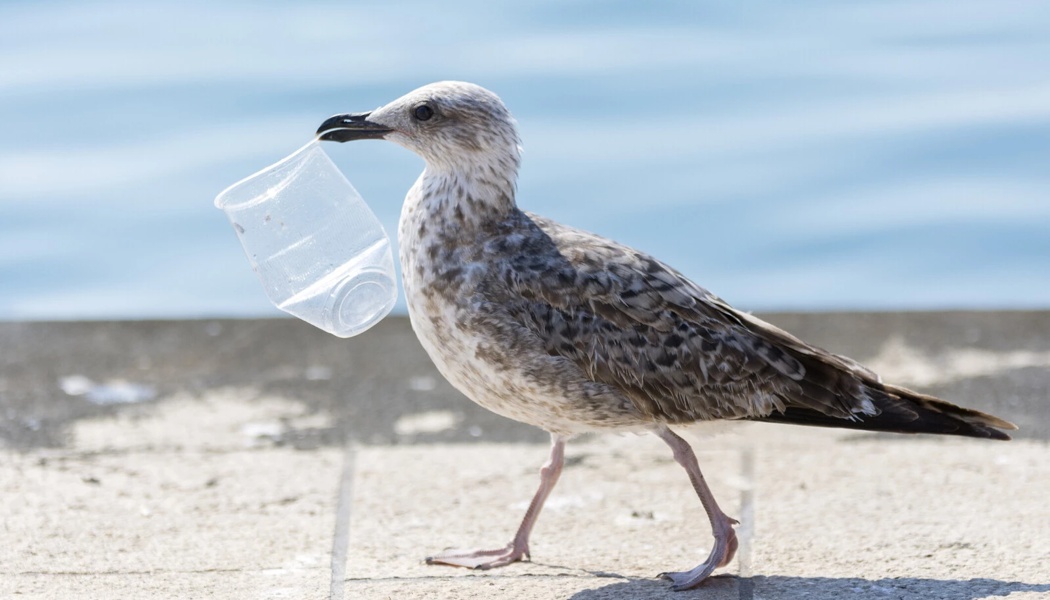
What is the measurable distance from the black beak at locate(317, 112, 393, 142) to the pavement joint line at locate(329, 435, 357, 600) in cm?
152

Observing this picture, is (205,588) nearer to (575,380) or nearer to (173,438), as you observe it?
(575,380)

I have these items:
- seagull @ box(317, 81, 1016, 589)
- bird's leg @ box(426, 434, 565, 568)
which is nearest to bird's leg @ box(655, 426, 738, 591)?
seagull @ box(317, 81, 1016, 589)

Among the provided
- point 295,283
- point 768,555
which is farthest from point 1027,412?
point 295,283

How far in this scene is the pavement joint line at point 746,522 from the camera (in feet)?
15.3

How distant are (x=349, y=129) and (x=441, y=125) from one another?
33cm

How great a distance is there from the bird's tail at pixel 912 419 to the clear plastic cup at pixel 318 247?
5.16ft

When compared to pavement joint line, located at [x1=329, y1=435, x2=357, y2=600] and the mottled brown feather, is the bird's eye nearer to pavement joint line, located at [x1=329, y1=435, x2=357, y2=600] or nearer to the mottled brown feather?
the mottled brown feather

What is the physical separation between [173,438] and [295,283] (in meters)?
1.67

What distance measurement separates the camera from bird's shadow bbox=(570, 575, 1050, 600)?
446 cm

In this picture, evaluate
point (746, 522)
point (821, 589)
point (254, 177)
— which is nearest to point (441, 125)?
point (254, 177)

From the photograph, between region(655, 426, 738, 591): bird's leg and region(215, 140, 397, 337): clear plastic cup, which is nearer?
region(655, 426, 738, 591): bird's leg

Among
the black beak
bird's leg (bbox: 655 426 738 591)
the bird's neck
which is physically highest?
the black beak

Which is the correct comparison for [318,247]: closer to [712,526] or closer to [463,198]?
[463,198]

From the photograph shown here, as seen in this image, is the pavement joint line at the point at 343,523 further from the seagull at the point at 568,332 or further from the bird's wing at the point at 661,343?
the bird's wing at the point at 661,343
